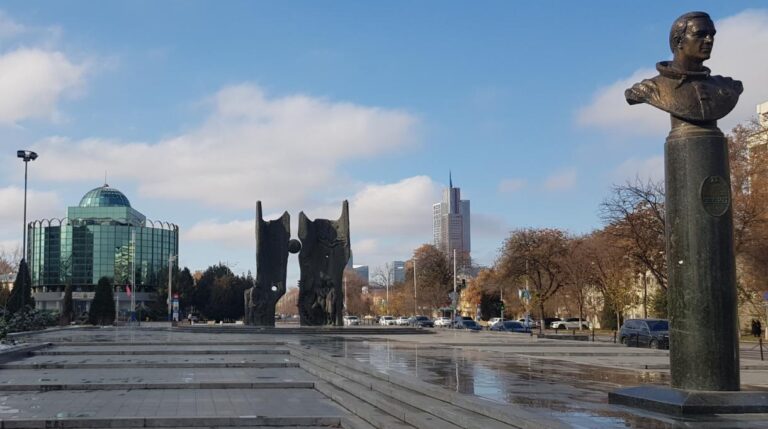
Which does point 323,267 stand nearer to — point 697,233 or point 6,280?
point 697,233

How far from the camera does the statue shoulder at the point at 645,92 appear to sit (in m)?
9.62

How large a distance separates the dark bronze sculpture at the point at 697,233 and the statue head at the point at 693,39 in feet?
0.04

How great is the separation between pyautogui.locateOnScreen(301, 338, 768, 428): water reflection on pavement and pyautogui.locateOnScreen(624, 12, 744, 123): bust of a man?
3832 mm

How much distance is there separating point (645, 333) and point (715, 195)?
25.2 meters

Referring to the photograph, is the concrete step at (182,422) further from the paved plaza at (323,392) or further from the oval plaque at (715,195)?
the oval plaque at (715,195)

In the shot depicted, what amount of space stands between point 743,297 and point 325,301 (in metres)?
25.7

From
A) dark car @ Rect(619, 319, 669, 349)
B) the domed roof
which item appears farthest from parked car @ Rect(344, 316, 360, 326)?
the domed roof

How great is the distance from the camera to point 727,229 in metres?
9.04

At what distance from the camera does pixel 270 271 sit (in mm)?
46656

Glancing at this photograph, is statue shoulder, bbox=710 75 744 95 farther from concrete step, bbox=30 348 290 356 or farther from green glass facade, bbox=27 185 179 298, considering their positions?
green glass facade, bbox=27 185 179 298

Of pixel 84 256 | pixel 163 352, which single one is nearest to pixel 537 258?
pixel 163 352

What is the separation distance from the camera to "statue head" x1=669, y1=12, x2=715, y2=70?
30.8 feet

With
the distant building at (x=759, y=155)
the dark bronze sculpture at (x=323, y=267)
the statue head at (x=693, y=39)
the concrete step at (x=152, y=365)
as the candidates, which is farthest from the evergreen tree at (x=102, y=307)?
the statue head at (x=693, y=39)

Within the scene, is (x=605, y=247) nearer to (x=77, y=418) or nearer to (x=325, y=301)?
(x=325, y=301)
